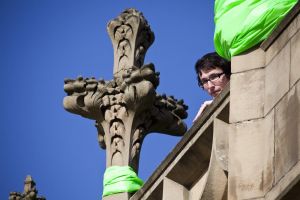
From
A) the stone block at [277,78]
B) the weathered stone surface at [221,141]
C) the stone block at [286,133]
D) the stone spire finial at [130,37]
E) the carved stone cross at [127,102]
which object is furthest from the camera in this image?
the stone spire finial at [130,37]

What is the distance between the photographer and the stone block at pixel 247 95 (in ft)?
57.0

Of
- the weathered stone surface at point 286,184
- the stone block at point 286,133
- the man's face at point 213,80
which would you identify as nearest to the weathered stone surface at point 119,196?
the man's face at point 213,80

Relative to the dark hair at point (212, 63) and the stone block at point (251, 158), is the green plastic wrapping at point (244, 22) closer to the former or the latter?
the stone block at point (251, 158)

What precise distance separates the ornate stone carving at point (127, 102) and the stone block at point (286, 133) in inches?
221

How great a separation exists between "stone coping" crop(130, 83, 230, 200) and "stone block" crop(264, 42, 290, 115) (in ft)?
2.32

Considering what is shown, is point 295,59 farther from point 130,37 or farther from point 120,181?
point 130,37

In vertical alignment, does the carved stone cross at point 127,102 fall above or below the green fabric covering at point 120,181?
above

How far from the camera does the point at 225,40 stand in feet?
60.4

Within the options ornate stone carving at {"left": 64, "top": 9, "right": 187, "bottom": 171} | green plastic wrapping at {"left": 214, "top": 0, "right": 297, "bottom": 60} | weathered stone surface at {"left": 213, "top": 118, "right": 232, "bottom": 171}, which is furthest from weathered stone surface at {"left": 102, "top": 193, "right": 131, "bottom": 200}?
weathered stone surface at {"left": 213, "top": 118, "right": 232, "bottom": 171}

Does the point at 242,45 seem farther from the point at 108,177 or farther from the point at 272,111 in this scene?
the point at 108,177

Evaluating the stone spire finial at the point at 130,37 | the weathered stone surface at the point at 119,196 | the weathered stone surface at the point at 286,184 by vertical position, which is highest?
the stone spire finial at the point at 130,37

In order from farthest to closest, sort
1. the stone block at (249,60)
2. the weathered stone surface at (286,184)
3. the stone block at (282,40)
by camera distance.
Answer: the stone block at (249,60) → the stone block at (282,40) → the weathered stone surface at (286,184)

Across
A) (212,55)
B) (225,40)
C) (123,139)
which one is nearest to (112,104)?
(123,139)

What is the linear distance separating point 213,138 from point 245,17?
1.38m
